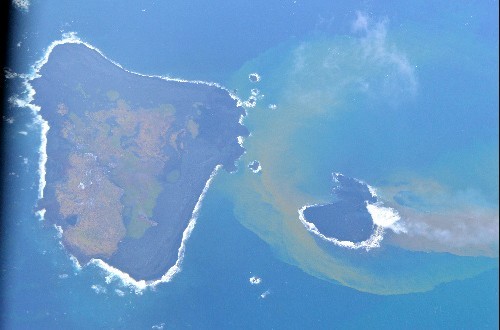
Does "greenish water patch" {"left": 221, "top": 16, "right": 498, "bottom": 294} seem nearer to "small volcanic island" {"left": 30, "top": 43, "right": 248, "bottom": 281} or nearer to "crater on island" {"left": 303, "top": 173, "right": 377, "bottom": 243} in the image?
"crater on island" {"left": 303, "top": 173, "right": 377, "bottom": 243}

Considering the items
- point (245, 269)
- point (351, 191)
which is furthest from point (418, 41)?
point (245, 269)

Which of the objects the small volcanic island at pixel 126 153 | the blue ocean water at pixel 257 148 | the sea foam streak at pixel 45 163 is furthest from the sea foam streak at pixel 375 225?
the sea foam streak at pixel 45 163

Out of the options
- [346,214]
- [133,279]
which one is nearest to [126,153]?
[133,279]

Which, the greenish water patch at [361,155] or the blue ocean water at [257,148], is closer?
the blue ocean water at [257,148]

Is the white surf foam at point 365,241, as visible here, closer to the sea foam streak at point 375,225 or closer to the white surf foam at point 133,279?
the sea foam streak at point 375,225

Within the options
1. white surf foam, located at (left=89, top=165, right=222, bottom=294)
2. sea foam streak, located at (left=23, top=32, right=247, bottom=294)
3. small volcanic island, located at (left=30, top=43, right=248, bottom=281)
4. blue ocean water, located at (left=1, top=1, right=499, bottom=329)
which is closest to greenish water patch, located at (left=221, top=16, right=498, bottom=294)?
blue ocean water, located at (left=1, top=1, right=499, bottom=329)

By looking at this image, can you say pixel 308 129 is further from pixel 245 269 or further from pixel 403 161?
pixel 245 269
